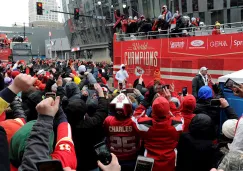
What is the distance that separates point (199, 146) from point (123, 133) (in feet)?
3.46

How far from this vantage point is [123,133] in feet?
14.0

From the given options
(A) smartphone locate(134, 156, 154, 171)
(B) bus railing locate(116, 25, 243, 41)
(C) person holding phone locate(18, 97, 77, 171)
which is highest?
(B) bus railing locate(116, 25, 243, 41)

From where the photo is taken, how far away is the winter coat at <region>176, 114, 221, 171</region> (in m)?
3.85

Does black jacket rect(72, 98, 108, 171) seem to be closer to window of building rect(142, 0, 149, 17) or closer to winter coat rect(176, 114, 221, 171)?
winter coat rect(176, 114, 221, 171)

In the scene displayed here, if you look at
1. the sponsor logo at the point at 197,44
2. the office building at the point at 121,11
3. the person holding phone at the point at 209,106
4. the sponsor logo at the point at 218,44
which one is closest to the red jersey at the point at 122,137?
the person holding phone at the point at 209,106

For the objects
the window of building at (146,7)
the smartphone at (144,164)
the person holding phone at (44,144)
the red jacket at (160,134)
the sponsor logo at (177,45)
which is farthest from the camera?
the window of building at (146,7)

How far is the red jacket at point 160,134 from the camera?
13.2 feet

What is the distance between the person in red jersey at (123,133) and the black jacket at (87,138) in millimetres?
212

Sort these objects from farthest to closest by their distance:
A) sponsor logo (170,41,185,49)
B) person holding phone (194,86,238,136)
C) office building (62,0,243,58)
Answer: office building (62,0,243,58) → sponsor logo (170,41,185,49) → person holding phone (194,86,238,136)

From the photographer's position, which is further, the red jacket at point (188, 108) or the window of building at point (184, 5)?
the window of building at point (184, 5)

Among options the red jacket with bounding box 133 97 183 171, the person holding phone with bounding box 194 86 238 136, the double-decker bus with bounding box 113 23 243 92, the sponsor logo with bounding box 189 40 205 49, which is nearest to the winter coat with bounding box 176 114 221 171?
the red jacket with bounding box 133 97 183 171

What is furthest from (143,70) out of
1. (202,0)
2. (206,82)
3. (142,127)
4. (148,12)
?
(148,12)

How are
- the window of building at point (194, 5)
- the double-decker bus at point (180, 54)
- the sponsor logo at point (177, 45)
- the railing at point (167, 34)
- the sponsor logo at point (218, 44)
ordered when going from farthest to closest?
the window of building at point (194, 5) < the sponsor logo at point (177, 45) < the railing at point (167, 34) < the sponsor logo at point (218, 44) < the double-decker bus at point (180, 54)

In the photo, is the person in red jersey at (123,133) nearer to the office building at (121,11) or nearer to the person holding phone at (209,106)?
the person holding phone at (209,106)
